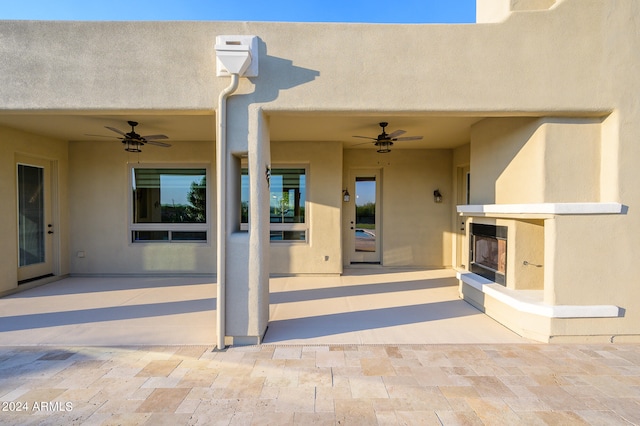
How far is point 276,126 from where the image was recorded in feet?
18.0

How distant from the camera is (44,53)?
3.48m

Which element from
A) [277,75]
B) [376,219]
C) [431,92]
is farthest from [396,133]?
[376,219]

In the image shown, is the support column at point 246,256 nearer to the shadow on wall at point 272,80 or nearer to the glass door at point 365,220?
the shadow on wall at point 272,80

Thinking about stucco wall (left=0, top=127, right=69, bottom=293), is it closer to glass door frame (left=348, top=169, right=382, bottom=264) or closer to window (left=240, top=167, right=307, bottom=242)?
window (left=240, top=167, right=307, bottom=242)

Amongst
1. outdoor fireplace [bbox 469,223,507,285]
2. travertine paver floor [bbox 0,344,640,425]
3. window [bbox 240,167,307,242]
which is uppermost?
window [bbox 240,167,307,242]

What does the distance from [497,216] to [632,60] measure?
2.08m

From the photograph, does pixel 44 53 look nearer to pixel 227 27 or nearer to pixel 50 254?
pixel 227 27

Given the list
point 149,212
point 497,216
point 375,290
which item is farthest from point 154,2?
point 497,216

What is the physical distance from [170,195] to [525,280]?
6.55m

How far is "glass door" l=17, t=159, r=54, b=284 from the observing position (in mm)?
5926

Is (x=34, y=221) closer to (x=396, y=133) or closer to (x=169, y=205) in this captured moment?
(x=169, y=205)

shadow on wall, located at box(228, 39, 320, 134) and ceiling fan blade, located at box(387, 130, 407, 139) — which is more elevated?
shadow on wall, located at box(228, 39, 320, 134)

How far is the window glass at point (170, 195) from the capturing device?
23.2ft

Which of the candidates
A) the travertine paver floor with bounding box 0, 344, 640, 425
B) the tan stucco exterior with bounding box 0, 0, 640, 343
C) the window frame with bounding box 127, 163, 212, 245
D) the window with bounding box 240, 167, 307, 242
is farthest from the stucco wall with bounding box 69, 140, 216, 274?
the travertine paver floor with bounding box 0, 344, 640, 425
